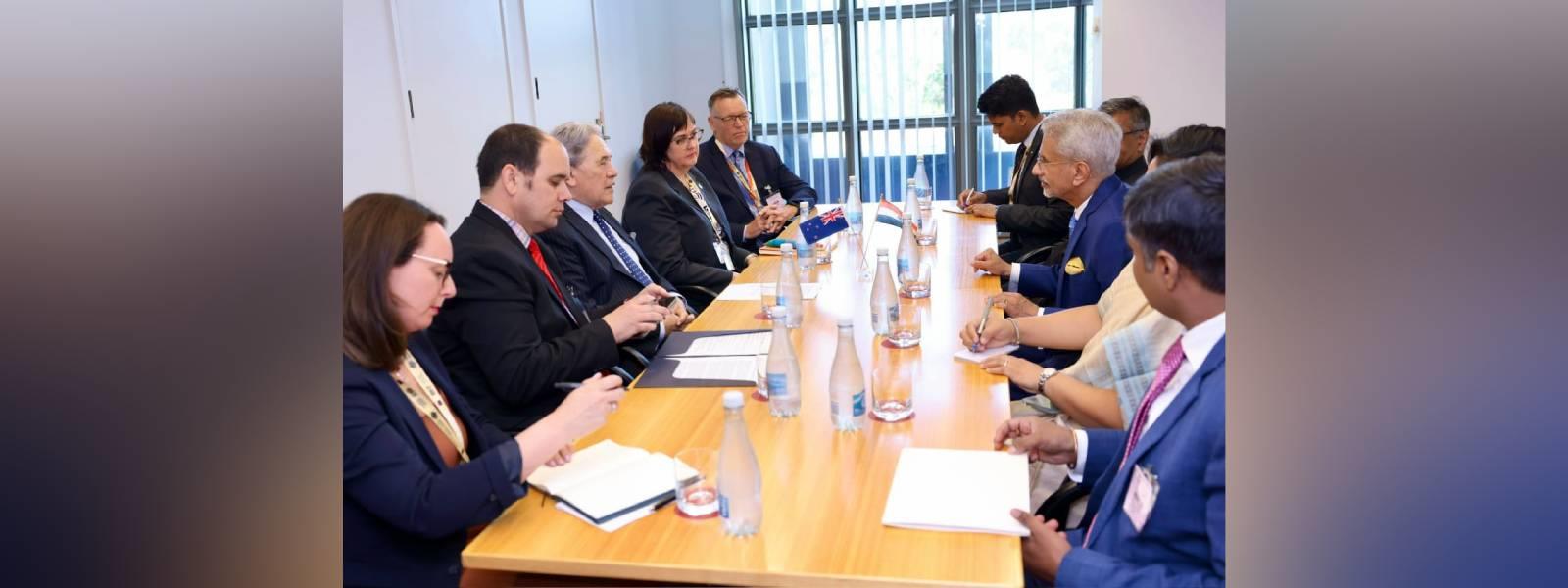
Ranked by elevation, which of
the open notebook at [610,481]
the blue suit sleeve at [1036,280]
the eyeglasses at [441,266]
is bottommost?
the blue suit sleeve at [1036,280]

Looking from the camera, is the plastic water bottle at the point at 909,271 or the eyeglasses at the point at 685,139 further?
the eyeglasses at the point at 685,139

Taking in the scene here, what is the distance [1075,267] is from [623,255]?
1.51m

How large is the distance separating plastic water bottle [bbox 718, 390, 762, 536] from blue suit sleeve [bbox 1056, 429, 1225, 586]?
0.47 m

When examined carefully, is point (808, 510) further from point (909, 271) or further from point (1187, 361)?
point (909, 271)

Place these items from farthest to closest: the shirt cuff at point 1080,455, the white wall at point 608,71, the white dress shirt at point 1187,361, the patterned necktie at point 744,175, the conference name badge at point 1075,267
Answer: the patterned necktie at point 744,175 → the white wall at point 608,71 → the conference name badge at point 1075,267 → the shirt cuff at point 1080,455 → the white dress shirt at point 1187,361

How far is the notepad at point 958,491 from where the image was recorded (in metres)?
1.55

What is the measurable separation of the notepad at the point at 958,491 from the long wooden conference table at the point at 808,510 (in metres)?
0.02

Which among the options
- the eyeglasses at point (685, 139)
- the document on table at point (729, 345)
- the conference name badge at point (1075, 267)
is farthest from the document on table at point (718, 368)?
the eyeglasses at point (685, 139)

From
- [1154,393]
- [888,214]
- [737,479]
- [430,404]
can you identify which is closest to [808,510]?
[737,479]

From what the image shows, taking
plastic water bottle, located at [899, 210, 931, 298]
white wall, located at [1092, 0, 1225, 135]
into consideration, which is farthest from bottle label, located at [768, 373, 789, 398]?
white wall, located at [1092, 0, 1225, 135]

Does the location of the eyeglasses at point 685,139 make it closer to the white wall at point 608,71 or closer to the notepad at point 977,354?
the white wall at point 608,71

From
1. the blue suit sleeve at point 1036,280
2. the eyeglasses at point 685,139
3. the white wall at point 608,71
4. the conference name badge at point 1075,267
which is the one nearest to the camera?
the conference name badge at point 1075,267

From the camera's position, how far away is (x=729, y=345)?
2764 mm
